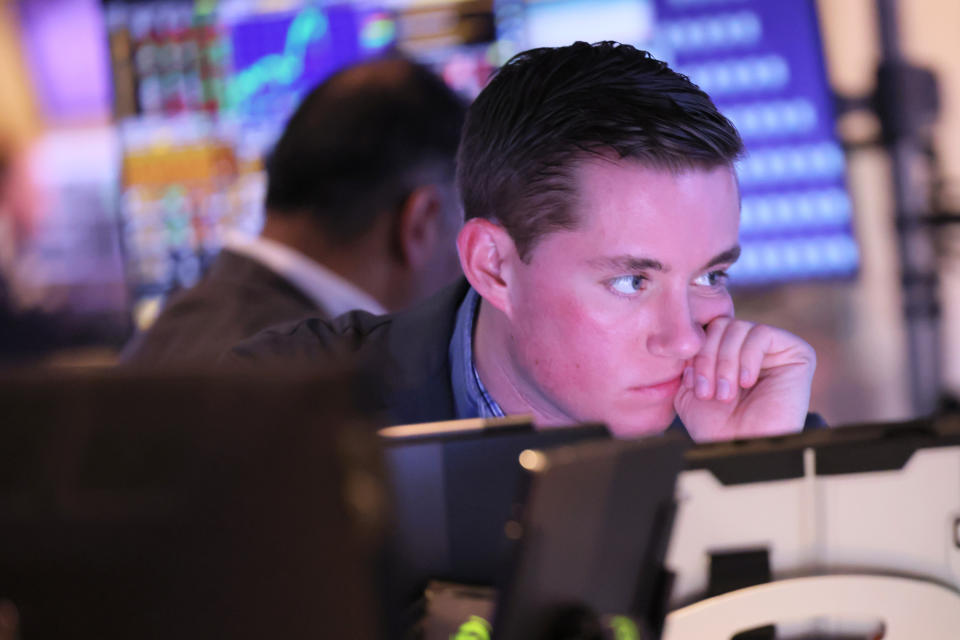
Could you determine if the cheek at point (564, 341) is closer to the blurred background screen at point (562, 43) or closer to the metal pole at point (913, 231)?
the blurred background screen at point (562, 43)

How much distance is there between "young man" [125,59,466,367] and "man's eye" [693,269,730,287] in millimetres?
852

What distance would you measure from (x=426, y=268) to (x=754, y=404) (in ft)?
3.14

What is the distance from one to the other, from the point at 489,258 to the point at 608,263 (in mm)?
227

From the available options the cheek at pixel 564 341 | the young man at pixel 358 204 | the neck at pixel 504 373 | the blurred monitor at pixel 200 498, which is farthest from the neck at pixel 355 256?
A: the blurred monitor at pixel 200 498

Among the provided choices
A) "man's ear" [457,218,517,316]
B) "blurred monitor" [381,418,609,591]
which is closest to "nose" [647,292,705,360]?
"man's ear" [457,218,517,316]

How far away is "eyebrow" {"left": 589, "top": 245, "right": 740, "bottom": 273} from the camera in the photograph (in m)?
1.26

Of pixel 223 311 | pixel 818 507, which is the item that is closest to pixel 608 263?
pixel 818 507

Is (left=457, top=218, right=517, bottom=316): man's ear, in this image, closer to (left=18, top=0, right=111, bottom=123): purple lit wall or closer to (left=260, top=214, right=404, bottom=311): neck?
(left=260, top=214, right=404, bottom=311): neck

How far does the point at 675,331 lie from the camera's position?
124 centimetres

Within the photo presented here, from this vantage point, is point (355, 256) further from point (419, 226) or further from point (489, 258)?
point (489, 258)

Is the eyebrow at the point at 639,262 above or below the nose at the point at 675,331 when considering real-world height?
above

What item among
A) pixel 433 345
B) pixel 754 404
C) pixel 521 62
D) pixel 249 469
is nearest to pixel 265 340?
pixel 433 345

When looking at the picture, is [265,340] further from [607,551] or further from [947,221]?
[947,221]

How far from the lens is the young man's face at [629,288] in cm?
126
